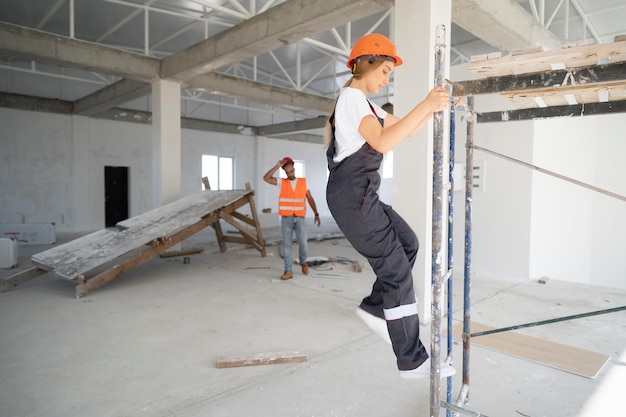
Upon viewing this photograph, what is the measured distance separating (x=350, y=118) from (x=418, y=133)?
2.75 m

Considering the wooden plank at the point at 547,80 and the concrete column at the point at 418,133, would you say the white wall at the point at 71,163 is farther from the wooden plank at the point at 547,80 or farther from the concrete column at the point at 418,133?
the wooden plank at the point at 547,80

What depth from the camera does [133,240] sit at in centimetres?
647

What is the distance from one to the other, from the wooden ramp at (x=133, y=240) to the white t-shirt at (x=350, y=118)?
4.86m

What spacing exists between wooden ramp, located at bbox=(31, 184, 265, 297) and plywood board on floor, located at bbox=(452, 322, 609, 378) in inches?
187

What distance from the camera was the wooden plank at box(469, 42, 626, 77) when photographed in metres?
2.11

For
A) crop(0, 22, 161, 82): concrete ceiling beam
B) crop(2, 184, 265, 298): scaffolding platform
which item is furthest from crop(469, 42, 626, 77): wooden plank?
crop(0, 22, 161, 82): concrete ceiling beam

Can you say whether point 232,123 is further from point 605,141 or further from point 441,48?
point 441,48

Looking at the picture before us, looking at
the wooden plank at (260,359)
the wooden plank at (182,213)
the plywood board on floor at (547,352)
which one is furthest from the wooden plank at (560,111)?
the wooden plank at (182,213)

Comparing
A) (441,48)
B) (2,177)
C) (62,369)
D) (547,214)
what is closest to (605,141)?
(547,214)

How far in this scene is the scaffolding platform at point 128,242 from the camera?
19.5ft

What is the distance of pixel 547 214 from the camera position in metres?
7.43

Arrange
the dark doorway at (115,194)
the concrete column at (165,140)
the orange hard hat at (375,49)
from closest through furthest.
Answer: the orange hard hat at (375,49)
the concrete column at (165,140)
the dark doorway at (115,194)

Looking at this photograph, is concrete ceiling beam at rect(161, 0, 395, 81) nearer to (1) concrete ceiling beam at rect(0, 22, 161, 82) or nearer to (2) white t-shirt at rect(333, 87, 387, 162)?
(1) concrete ceiling beam at rect(0, 22, 161, 82)

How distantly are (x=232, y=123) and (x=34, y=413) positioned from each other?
701 inches
